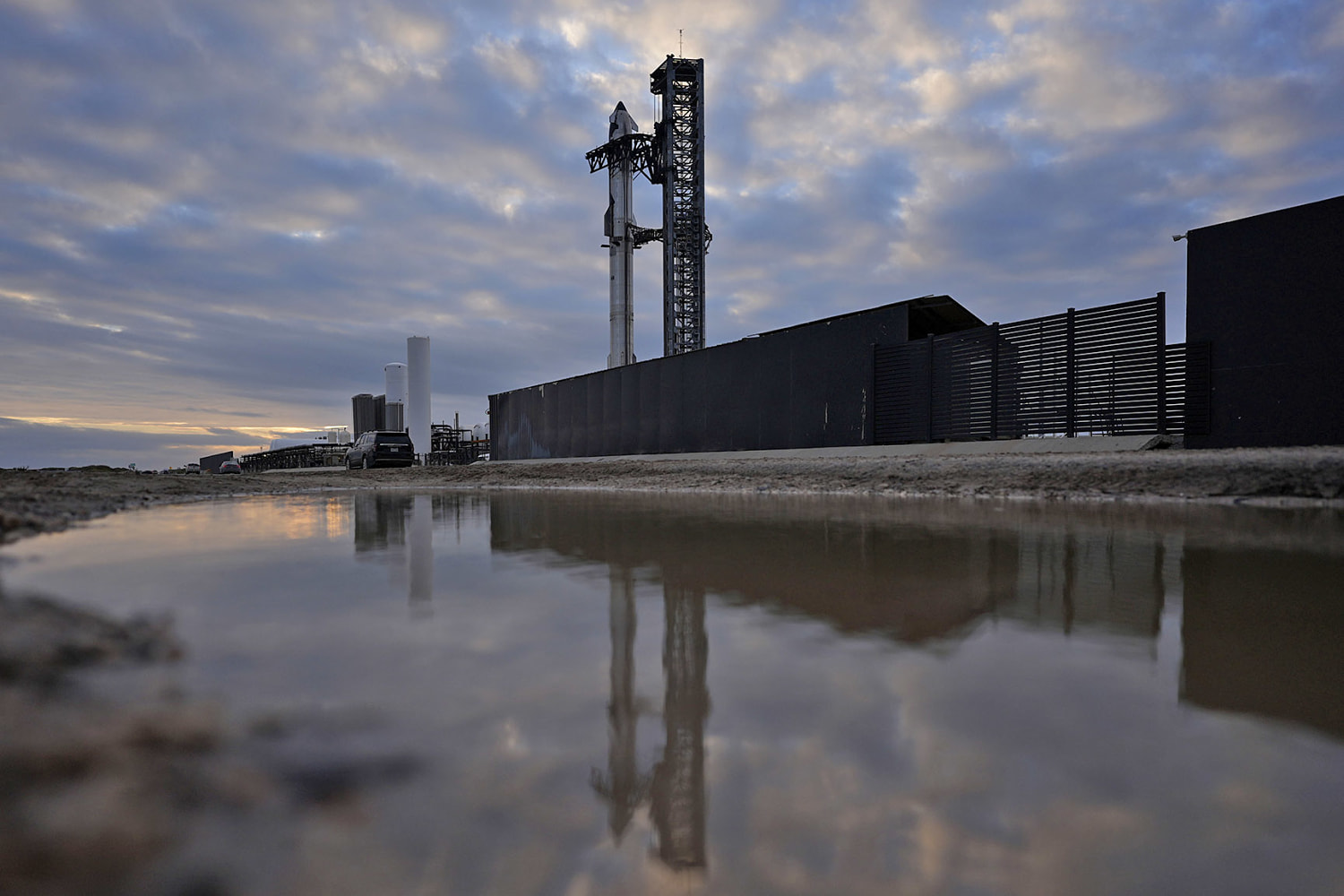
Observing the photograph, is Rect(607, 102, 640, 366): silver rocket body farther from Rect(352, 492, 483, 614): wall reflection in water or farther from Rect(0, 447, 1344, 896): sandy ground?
Rect(0, 447, 1344, 896): sandy ground

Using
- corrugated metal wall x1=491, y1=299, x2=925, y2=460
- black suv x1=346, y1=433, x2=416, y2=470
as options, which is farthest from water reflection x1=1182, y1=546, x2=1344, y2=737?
black suv x1=346, y1=433, x2=416, y2=470

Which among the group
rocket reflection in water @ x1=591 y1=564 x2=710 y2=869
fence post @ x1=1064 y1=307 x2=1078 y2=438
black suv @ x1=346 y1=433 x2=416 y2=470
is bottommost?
rocket reflection in water @ x1=591 y1=564 x2=710 y2=869

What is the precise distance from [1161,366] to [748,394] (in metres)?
9.23

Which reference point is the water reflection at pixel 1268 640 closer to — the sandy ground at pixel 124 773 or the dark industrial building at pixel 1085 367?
the sandy ground at pixel 124 773

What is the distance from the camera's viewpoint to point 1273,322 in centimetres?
961

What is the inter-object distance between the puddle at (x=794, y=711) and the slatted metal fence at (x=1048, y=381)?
8.13m

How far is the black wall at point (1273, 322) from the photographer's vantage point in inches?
357

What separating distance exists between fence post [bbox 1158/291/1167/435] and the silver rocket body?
25.6m

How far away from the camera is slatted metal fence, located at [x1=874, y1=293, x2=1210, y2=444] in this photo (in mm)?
10352

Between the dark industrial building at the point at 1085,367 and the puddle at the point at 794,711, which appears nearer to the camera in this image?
the puddle at the point at 794,711

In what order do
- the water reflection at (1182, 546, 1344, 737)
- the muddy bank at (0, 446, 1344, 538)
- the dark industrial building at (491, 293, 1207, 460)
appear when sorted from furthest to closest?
the dark industrial building at (491, 293, 1207, 460)
the muddy bank at (0, 446, 1344, 538)
the water reflection at (1182, 546, 1344, 737)

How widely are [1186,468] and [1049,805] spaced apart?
8240 millimetres

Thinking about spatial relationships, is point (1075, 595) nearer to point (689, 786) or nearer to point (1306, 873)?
point (1306, 873)

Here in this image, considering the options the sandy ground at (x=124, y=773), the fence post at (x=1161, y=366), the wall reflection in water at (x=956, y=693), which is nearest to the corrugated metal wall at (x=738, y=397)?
the fence post at (x=1161, y=366)
